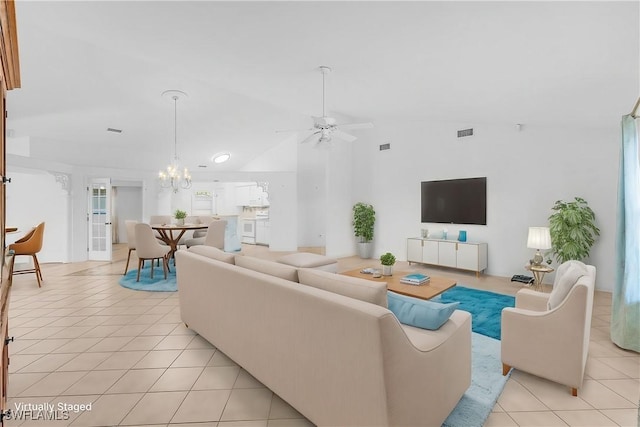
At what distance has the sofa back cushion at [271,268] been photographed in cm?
198

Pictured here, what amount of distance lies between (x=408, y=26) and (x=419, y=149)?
4.08 meters

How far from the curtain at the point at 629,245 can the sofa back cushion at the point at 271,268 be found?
9.23 feet

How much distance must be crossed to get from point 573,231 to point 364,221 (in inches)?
151

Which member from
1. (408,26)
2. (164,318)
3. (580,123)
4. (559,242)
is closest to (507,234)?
(559,242)

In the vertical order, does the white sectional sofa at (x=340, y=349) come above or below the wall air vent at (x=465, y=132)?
below

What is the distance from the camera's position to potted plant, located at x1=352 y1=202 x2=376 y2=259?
7.13m

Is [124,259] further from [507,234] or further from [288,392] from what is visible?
[507,234]

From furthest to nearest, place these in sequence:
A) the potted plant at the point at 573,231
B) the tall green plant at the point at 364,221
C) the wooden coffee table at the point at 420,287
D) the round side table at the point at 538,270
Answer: the tall green plant at the point at 364,221 < the potted plant at the point at 573,231 < the round side table at the point at 538,270 < the wooden coffee table at the point at 420,287

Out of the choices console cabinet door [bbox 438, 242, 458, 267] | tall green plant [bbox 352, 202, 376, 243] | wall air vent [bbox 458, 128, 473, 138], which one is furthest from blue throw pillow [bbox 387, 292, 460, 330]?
tall green plant [bbox 352, 202, 376, 243]

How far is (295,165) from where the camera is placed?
858 centimetres

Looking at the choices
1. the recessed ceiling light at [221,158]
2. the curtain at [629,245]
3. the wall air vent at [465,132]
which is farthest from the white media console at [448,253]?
the recessed ceiling light at [221,158]

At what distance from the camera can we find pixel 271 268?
6.91 ft

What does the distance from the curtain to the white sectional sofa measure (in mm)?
1785

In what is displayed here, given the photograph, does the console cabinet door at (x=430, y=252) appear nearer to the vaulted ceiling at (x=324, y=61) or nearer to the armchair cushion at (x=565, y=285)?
Result: the vaulted ceiling at (x=324, y=61)
